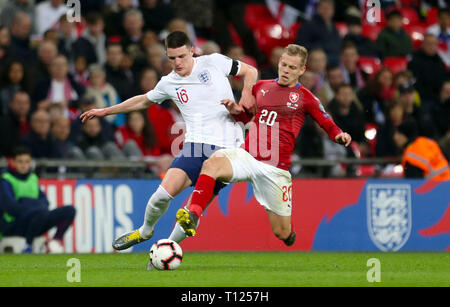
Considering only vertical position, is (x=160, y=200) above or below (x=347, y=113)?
below

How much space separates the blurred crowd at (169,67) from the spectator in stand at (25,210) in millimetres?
477

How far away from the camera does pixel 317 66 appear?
1664cm

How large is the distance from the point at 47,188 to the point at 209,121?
13.9 feet

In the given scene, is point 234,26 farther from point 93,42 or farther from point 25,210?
point 25,210

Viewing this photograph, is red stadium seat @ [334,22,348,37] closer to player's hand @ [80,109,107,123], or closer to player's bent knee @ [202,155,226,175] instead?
player's hand @ [80,109,107,123]

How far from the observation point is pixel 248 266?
1109cm

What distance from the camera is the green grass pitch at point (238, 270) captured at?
8.89 m

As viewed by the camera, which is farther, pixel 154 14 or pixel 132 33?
pixel 154 14

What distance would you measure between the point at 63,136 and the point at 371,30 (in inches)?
284

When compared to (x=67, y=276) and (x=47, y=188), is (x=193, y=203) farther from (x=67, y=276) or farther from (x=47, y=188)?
(x=47, y=188)

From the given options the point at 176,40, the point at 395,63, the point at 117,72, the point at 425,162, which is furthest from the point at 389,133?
the point at 176,40

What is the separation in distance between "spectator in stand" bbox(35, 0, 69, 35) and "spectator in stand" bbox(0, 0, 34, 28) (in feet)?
0.49

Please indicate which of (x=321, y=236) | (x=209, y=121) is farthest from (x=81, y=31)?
(x=209, y=121)

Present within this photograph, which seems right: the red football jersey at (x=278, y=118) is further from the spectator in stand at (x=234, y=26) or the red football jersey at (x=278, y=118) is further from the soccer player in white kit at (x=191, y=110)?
the spectator in stand at (x=234, y=26)
